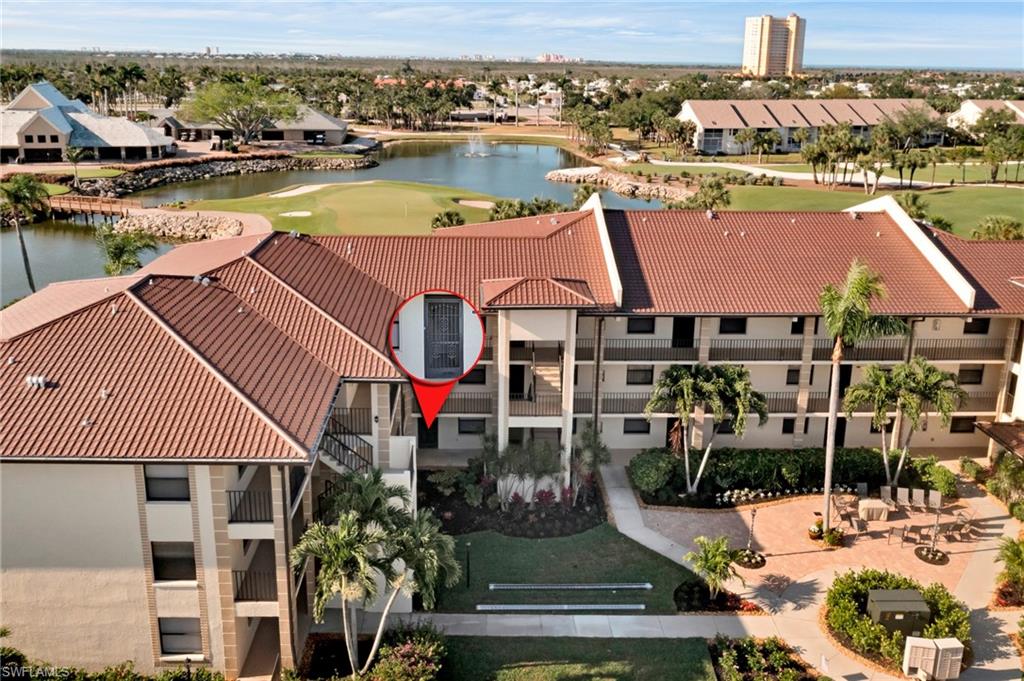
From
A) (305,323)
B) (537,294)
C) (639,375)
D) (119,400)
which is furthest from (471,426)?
(119,400)

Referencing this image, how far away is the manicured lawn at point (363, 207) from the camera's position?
75125 mm

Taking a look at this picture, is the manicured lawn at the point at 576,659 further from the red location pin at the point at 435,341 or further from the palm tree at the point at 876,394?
the palm tree at the point at 876,394

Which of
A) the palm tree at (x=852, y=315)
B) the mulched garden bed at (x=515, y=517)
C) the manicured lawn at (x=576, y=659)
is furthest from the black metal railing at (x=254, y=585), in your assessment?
the palm tree at (x=852, y=315)

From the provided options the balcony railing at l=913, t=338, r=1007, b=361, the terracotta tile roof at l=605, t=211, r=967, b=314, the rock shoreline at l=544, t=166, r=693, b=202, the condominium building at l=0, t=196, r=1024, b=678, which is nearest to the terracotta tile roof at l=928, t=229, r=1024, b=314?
the condominium building at l=0, t=196, r=1024, b=678

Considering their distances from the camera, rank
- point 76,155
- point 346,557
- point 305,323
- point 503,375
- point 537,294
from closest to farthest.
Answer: point 346,557
point 305,323
point 537,294
point 503,375
point 76,155

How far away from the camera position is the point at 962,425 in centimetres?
3747

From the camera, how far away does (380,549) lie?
2173 cm

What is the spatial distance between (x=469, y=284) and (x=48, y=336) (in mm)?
16015

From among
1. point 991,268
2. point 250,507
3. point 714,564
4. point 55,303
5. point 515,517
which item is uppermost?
point 55,303

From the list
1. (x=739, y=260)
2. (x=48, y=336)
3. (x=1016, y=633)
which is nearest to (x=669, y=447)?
(x=739, y=260)

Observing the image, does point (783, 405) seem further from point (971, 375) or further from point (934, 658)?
point (934, 658)

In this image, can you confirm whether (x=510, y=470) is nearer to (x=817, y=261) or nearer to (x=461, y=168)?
(x=817, y=261)

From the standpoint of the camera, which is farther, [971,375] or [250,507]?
[971,375]

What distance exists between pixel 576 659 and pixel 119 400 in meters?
13.8
